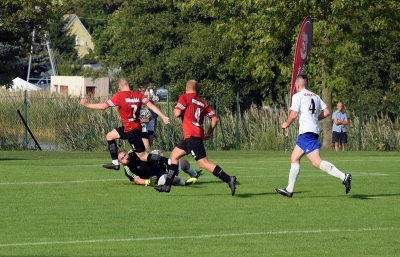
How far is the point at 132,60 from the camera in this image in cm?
5444

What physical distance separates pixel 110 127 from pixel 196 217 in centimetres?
2358

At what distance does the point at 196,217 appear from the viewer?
1284 centimetres

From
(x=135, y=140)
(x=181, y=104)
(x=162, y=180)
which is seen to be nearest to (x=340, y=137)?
(x=135, y=140)

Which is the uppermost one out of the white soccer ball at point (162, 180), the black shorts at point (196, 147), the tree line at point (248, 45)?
the tree line at point (248, 45)

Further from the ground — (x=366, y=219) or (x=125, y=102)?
(x=125, y=102)

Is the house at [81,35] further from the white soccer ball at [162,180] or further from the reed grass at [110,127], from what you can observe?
the white soccer ball at [162,180]

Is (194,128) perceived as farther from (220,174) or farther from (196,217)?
(196,217)

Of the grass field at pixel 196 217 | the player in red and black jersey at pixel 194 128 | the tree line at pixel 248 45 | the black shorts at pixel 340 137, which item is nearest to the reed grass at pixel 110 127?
the tree line at pixel 248 45

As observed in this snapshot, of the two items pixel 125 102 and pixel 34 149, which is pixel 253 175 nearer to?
pixel 125 102

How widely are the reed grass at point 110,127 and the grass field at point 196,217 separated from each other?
16352 mm

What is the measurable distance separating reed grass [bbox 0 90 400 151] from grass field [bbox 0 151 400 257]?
16352 mm

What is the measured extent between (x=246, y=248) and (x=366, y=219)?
3.14m

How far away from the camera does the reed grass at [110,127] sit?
36125mm

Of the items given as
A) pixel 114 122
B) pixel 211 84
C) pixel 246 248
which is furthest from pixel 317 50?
pixel 246 248
